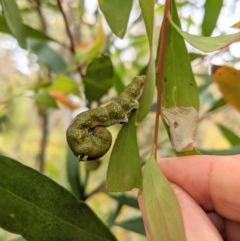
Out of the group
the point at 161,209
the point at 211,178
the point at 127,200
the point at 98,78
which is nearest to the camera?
the point at 161,209

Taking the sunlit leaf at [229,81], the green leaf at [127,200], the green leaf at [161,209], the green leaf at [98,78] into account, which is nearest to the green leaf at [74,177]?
the green leaf at [127,200]

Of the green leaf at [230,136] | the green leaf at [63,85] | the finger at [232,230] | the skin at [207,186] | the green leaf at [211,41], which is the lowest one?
the green leaf at [230,136]

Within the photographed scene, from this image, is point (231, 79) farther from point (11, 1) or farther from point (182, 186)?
point (11, 1)

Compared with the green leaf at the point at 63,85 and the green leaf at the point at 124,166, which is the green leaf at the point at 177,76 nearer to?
the green leaf at the point at 124,166

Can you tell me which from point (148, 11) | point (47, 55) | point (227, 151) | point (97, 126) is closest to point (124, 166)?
point (97, 126)

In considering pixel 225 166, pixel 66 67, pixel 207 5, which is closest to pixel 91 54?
pixel 66 67

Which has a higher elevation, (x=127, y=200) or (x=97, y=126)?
(x=97, y=126)

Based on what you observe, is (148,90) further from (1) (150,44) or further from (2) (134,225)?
(2) (134,225)
